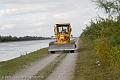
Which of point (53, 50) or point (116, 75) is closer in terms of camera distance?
point (116, 75)

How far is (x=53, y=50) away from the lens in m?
40.2

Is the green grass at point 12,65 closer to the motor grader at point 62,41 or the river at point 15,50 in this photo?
the motor grader at point 62,41

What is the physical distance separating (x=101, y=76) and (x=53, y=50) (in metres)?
22.1

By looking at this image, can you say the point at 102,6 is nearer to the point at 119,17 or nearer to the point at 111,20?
the point at 111,20

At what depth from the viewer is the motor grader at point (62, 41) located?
1569 inches

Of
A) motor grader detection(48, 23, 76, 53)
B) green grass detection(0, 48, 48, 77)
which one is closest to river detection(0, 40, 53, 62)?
motor grader detection(48, 23, 76, 53)

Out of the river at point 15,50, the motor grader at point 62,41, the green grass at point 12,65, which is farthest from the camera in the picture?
the river at point 15,50

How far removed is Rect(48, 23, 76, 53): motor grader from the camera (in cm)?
3985

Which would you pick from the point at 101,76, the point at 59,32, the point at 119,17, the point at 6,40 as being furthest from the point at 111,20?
the point at 6,40

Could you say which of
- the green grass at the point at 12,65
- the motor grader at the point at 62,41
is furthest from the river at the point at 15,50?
the green grass at the point at 12,65

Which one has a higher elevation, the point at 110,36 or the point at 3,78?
the point at 110,36

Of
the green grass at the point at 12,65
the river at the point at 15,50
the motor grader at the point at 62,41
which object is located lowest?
the river at the point at 15,50

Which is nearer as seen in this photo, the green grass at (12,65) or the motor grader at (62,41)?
the green grass at (12,65)

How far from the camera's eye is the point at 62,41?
40938 mm
